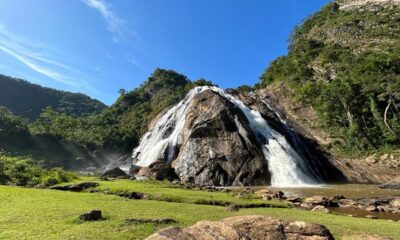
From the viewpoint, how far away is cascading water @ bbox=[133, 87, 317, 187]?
39344 mm

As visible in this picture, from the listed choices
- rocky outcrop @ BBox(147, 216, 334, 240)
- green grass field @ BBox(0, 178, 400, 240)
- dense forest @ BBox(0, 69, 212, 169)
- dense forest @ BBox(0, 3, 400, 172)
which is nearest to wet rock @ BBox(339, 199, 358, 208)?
green grass field @ BBox(0, 178, 400, 240)

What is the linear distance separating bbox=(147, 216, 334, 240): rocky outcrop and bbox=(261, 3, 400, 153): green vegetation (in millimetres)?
29104

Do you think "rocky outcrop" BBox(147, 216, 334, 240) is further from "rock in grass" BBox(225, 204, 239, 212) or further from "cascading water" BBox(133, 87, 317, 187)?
"cascading water" BBox(133, 87, 317, 187)

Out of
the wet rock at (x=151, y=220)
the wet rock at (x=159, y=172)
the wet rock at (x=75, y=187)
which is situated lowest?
the wet rock at (x=151, y=220)

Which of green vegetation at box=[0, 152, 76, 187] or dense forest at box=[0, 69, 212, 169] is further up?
dense forest at box=[0, 69, 212, 169]

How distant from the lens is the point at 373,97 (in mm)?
56094

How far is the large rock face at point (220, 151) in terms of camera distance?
127ft

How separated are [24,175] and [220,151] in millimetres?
21186

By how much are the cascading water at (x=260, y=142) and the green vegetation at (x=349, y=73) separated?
36.1 feet

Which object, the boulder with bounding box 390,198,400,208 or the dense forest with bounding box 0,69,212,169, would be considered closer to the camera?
the boulder with bounding box 390,198,400,208

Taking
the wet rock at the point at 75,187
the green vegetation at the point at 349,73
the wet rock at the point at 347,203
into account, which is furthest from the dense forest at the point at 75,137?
the wet rock at the point at 347,203

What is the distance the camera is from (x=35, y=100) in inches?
6914

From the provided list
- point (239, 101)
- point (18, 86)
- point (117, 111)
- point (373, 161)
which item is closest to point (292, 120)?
point (239, 101)

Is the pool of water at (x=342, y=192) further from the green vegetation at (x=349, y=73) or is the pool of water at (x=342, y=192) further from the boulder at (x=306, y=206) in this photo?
the green vegetation at (x=349, y=73)
